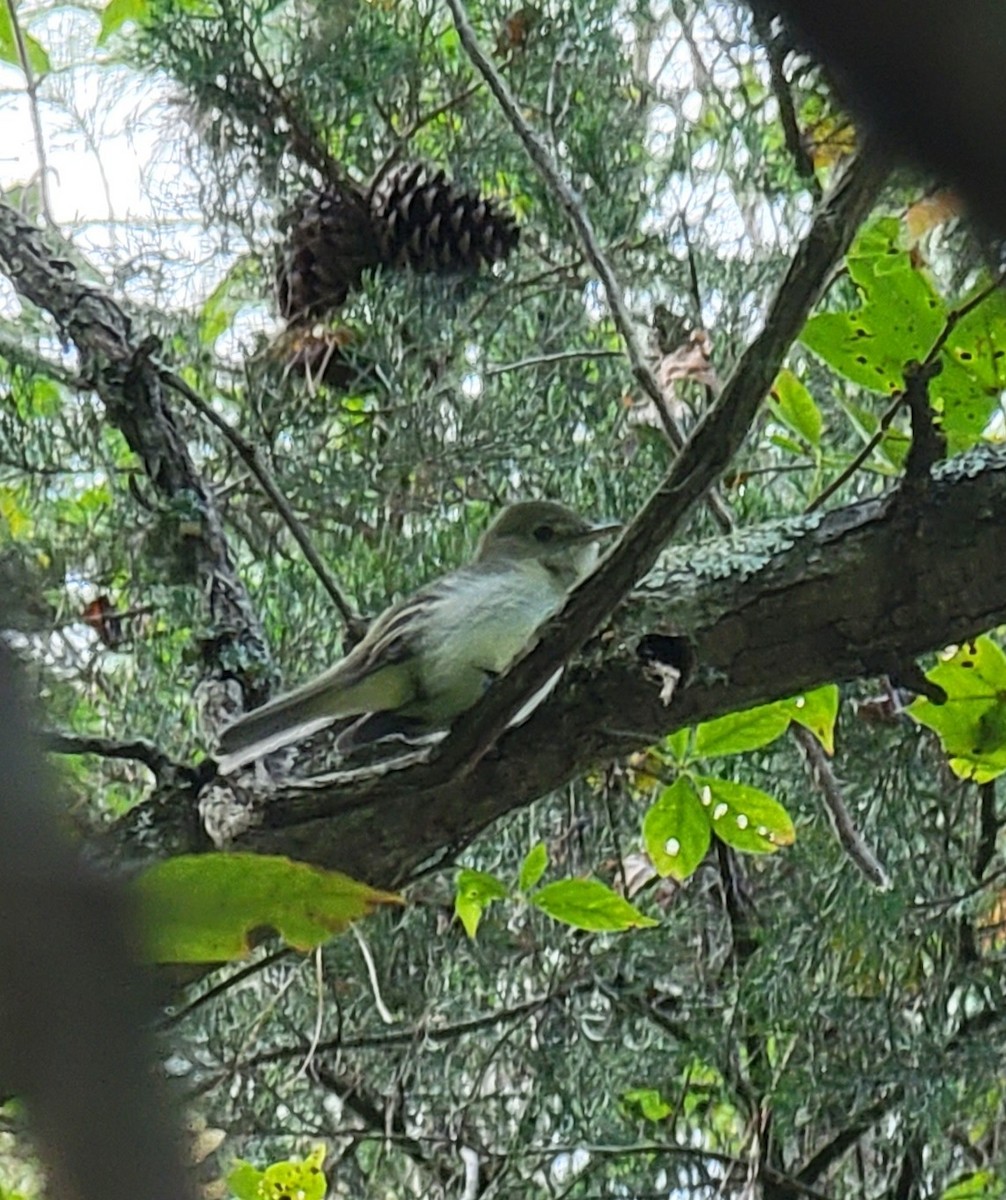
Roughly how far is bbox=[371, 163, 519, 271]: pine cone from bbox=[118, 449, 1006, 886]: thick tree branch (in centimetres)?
31

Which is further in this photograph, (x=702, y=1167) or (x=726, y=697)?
(x=702, y=1167)

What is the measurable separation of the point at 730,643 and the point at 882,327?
0.50 ft

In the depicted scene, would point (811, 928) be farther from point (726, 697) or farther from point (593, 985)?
point (726, 697)

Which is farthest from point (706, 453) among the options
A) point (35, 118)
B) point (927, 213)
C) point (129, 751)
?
point (35, 118)

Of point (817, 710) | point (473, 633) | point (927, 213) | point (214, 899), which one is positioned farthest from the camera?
point (473, 633)

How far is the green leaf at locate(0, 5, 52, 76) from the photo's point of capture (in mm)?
1100

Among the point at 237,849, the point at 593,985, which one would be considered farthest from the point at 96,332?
the point at 593,985

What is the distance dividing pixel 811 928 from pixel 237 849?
0.35m

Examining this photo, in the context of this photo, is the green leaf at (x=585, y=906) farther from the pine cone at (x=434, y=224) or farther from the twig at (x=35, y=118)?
the twig at (x=35, y=118)

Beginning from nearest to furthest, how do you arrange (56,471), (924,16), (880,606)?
(924,16) → (880,606) → (56,471)

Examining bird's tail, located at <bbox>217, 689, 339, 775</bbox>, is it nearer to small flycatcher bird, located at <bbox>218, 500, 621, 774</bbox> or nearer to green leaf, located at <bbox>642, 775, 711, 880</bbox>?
small flycatcher bird, located at <bbox>218, 500, 621, 774</bbox>

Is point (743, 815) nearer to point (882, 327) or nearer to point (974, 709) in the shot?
point (974, 709)

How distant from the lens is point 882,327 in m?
0.68

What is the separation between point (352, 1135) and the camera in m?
0.91
